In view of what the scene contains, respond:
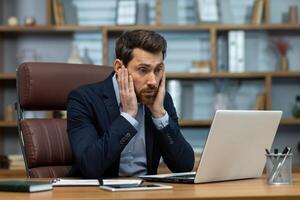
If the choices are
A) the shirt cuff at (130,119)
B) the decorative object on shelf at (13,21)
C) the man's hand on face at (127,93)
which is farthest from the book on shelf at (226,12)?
the shirt cuff at (130,119)

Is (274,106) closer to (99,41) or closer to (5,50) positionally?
(99,41)

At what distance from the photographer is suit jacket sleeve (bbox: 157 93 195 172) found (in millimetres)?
2428

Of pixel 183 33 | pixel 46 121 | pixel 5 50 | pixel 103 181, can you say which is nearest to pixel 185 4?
pixel 183 33

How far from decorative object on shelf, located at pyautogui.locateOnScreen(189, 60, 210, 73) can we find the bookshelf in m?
0.03

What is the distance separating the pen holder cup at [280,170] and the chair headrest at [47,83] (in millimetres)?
1043

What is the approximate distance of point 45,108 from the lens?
2645 mm

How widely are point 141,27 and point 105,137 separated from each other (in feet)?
7.79

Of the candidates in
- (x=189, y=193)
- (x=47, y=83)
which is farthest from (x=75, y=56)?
(x=189, y=193)

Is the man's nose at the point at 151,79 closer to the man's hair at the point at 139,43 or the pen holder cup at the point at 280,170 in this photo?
the man's hair at the point at 139,43

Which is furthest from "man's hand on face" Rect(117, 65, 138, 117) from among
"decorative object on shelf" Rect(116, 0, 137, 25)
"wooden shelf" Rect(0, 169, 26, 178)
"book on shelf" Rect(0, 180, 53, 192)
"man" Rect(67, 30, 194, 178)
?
"decorative object on shelf" Rect(116, 0, 137, 25)

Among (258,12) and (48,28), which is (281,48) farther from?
(48,28)

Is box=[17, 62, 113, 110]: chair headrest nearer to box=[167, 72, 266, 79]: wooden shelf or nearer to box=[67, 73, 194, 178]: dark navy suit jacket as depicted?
box=[67, 73, 194, 178]: dark navy suit jacket

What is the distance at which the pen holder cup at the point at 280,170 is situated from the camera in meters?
1.90

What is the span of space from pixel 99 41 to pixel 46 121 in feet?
6.72
